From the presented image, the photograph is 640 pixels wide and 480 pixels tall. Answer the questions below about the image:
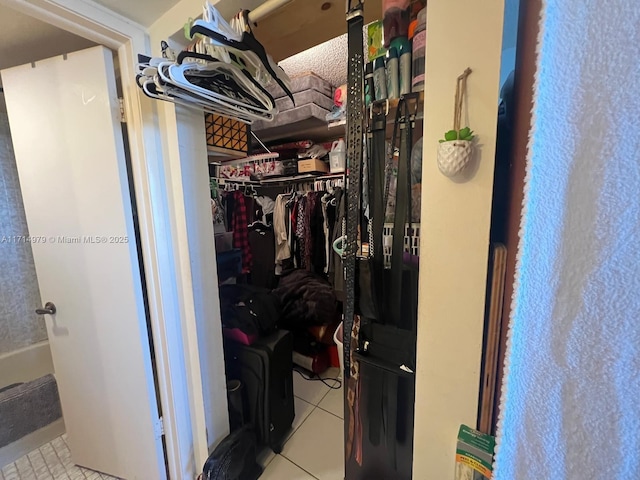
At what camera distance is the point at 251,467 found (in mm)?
1256

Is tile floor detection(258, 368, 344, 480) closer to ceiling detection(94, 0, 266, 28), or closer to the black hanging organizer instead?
the black hanging organizer

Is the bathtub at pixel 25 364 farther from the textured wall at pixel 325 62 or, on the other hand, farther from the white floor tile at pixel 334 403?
the textured wall at pixel 325 62

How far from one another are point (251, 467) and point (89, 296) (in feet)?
3.69

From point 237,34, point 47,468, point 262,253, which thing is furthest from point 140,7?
point 47,468

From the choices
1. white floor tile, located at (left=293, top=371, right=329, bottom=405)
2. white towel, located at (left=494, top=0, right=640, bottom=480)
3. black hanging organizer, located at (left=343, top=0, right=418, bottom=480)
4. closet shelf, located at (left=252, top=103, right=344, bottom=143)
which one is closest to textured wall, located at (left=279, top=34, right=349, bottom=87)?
closet shelf, located at (left=252, top=103, right=344, bottom=143)

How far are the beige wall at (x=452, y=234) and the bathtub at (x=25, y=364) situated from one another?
2.71 meters

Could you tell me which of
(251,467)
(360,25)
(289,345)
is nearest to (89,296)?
(289,345)

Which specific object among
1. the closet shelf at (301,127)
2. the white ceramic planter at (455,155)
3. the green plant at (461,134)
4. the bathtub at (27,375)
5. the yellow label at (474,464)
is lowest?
the bathtub at (27,375)

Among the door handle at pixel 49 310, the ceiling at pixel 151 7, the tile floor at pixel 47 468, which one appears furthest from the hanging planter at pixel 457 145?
Answer: the tile floor at pixel 47 468

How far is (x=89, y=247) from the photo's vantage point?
1122 mm

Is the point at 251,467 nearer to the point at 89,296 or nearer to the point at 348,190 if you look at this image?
the point at 89,296

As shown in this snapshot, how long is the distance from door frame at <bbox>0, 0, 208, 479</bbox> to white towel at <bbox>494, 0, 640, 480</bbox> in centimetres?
113

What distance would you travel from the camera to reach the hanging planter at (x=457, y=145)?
1.54 feet

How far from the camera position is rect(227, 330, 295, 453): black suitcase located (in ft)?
4.40
